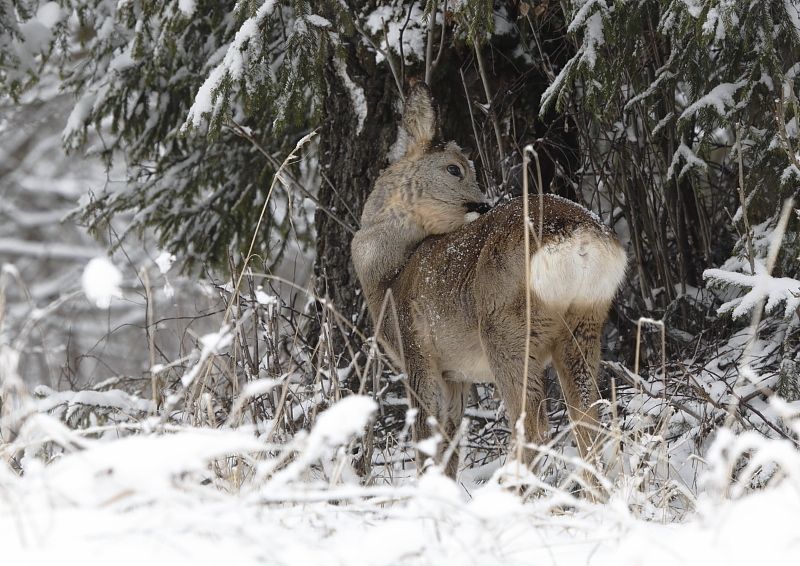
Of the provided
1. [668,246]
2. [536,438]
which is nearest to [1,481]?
[536,438]

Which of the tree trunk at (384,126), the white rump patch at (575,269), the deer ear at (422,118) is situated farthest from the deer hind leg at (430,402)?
the deer ear at (422,118)

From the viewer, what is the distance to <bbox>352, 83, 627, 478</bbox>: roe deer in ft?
12.5

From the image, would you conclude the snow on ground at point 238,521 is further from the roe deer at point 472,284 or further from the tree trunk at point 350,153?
the tree trunk at point 350,153

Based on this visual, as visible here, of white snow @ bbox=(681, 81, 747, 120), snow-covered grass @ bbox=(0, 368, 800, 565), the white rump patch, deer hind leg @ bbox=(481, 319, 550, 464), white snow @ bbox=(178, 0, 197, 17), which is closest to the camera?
snow-covered grass @ bbox=(0, 368, 800, 565)

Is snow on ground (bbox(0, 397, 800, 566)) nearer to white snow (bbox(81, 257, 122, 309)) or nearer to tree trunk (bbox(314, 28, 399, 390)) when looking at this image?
white snow (bbox(81, 257, 122, 309))

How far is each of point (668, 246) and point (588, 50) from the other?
6.54 ft

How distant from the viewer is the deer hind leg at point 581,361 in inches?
154

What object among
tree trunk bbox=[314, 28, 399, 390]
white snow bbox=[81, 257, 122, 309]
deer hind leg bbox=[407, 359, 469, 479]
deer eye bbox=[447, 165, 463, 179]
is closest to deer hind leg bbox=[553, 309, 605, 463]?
deer hind leg bbox=[407, 359, 469, 479]

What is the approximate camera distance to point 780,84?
4141 mm

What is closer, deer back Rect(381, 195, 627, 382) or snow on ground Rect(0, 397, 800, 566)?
snow on ground Rect(0, 397, 800, 566)

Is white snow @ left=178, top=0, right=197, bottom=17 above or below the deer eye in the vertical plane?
above

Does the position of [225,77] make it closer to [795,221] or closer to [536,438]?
[536,438]

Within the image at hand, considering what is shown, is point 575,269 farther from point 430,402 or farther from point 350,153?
point 350,153

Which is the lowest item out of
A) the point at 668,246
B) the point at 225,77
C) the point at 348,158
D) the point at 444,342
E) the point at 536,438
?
the point at 536,438
